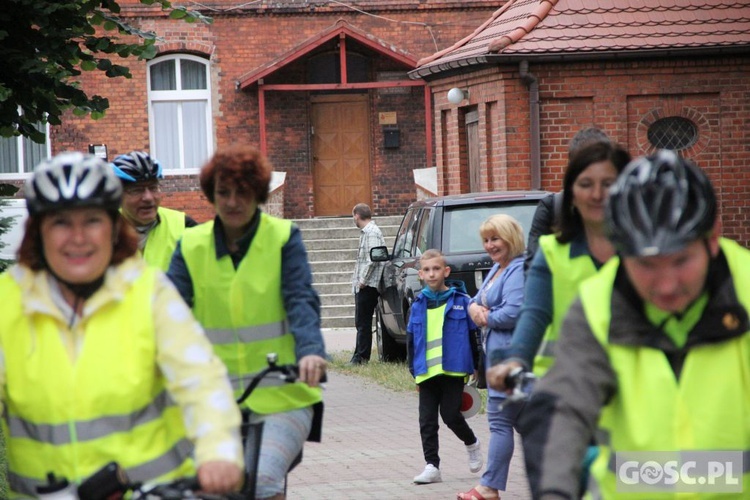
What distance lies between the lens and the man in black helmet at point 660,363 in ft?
9.69

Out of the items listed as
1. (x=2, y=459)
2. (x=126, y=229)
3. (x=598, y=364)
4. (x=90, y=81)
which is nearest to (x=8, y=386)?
(x=126, y=229)

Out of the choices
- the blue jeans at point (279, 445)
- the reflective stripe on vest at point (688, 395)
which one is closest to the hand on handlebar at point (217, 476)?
the reflective stripe on vest at point (688, 395)

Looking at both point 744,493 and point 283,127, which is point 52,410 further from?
point 283,127

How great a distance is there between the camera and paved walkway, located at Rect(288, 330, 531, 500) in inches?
359

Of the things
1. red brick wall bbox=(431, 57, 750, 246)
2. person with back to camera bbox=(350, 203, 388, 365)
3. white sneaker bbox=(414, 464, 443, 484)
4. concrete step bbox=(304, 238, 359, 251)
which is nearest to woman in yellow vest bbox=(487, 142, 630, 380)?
white sneaker bbox=(414, 464, 443, 484)

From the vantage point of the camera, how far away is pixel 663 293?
2971 millimetres

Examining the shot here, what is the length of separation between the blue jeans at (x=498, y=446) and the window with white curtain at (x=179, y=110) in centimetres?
2098

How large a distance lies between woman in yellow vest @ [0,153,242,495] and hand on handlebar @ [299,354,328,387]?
1.17 meters

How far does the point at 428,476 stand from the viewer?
30.3 ft

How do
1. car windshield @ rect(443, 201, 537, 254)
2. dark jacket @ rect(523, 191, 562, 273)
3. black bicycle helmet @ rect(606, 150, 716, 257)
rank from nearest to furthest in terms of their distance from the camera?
black bicycle helmet @ rect(606, 150, 716, 257) → dark jacket @ rect(523, 191, 562, 273) → car windshield @ rect(443, 201, 537, 254)

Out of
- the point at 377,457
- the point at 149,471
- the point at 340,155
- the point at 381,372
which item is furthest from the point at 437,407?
the point at 340,155

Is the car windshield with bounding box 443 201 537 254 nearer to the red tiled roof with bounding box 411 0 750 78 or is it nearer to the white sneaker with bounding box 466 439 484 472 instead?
the white sneaker with bounding box 466 439 484 472

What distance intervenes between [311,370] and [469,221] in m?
9.05

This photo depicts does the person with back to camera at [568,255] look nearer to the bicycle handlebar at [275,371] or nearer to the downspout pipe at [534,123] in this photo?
the bicycle handlebar at [275,371]
